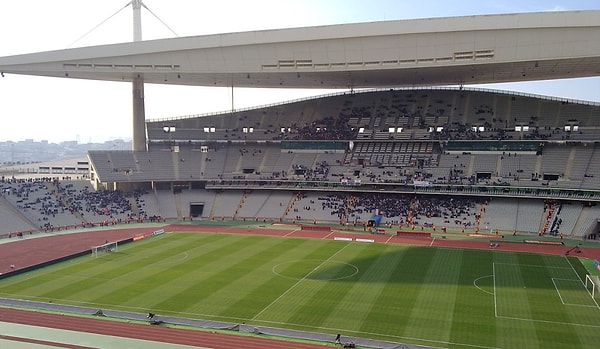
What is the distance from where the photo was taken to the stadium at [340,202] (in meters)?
24.2

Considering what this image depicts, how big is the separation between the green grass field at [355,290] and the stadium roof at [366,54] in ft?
60.6

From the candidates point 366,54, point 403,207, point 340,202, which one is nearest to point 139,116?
point 340,202

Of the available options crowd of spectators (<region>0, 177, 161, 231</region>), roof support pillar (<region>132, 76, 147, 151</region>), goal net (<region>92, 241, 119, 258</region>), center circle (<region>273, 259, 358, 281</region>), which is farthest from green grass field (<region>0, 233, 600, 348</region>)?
roof support pillar (<region>132, 76, 147, 151</region>)

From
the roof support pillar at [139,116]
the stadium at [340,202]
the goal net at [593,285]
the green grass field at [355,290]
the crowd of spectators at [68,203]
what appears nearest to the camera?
the green grass field at [355,290]

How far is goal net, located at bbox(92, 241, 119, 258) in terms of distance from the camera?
122 ft

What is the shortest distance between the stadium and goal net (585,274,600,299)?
264mm

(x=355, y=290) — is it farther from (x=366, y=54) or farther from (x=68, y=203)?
(x=68, y=203)

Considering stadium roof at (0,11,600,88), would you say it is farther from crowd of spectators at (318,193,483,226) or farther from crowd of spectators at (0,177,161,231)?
crowd of spectators at (318,193,483,226)

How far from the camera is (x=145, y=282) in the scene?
29500 millimetres

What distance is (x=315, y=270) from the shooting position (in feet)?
105

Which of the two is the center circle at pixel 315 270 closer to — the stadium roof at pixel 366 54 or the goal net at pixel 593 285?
the goal net at pixel 593 285

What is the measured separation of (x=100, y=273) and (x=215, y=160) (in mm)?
34345

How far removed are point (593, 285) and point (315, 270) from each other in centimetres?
1592

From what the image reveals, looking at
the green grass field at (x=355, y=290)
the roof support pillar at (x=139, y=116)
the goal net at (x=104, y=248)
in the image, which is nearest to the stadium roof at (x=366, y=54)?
the roof support pillar at (x=139, y=116)
